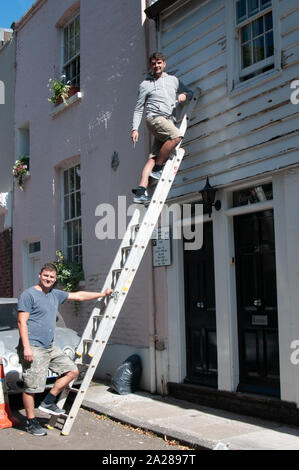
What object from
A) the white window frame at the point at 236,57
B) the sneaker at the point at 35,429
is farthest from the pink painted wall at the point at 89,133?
the sneaker at the point at 35,429

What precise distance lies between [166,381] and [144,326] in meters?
0.93

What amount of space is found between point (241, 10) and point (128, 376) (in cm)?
530

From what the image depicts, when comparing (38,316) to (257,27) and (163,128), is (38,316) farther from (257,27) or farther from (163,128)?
(257,27)

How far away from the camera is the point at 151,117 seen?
23.2 feet

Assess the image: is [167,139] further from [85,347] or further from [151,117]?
[85,347]

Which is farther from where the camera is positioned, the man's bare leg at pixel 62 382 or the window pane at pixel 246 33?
the window pane at pixel 246 33

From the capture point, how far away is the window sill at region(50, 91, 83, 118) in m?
10.6

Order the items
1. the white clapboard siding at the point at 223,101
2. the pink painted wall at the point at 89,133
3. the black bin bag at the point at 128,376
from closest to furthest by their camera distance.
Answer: the white clapboard siding at the point at 223,101 < the black bin bag at the point at 128,376 < the pink painted wall at the point at 89,133

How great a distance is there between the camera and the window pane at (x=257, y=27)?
22.5 feet

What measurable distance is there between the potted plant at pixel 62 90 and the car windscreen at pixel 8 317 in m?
4.35

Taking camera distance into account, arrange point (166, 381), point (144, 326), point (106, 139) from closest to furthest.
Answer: point (166, 381) < point (144, 326) < point (106, 139)

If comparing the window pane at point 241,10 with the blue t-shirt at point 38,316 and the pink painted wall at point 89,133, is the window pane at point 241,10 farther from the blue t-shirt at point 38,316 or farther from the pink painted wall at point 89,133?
the blue t-shirt at point 38,316

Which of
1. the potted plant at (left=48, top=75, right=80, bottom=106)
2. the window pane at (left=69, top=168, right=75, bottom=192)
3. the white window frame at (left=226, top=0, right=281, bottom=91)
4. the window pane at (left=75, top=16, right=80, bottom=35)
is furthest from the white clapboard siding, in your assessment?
the window pane at (left=69, top=168, right=75, bottom=192)
